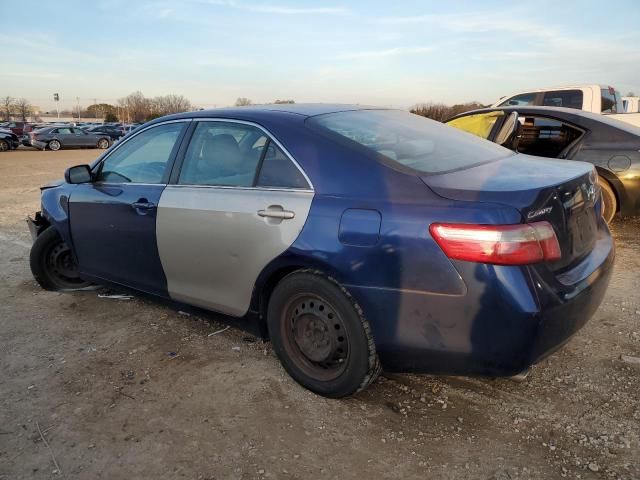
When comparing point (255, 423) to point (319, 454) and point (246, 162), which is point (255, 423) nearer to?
point (319, 454)

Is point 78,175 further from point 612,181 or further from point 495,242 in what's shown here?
point 612,181

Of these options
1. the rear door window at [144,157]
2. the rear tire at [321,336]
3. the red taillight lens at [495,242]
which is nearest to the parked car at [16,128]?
the rear door window at [144,157]

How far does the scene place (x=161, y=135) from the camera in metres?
3.50

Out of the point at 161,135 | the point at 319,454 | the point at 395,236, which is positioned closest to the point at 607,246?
the point at 395,236

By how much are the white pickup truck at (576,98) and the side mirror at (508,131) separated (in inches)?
154

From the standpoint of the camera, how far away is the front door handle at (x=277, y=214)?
2607 millimetres

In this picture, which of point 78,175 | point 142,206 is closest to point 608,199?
point 142,206

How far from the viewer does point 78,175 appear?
3.75 m

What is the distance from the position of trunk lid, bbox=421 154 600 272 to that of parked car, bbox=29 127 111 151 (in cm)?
2747

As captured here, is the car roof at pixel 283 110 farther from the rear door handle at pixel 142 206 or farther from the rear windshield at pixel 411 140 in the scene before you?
the rear door handle at pixel 142 206

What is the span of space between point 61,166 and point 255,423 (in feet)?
55.8

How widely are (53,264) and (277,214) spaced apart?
9.15 ft

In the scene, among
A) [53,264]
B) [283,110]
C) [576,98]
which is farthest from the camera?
[576,98]

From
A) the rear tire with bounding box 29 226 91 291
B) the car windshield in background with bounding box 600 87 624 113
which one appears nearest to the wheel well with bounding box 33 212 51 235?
the rear tire with bounding box 29 226 91 291
